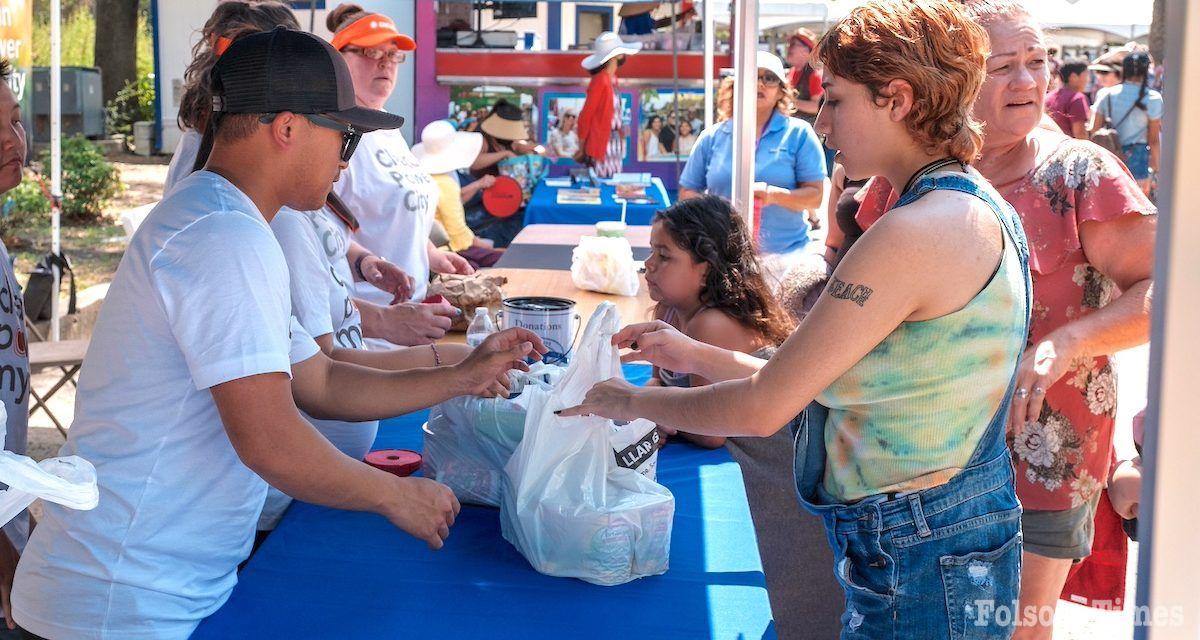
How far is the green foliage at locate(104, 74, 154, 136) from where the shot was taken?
17609 mm

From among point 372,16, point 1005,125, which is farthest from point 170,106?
point 1005,125

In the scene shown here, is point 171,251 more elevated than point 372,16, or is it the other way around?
point 372,16

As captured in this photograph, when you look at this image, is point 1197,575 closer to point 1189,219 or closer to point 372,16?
point 1189,219

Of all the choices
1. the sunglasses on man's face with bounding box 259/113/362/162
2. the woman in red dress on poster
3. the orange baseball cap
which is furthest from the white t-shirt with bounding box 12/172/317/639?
the woman in red dress on poster

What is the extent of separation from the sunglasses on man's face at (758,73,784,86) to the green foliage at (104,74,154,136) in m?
15.0

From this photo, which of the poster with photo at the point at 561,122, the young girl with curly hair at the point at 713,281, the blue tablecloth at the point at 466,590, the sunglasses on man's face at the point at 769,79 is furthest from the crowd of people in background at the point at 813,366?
the poster with photo at the point at 561,122

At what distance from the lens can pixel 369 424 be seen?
238 cm

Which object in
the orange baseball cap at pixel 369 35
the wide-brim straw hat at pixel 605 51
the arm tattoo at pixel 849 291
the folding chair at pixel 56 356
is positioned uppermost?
the wide-brim straw hat at pixel 605 51

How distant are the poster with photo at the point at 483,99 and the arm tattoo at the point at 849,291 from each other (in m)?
9.25

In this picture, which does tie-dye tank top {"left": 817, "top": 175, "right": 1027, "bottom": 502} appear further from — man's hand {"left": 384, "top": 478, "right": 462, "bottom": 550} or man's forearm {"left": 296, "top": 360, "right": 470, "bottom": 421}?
man's forearm {"left": 296, "top": 360, "right": 470, "bottom": 421}

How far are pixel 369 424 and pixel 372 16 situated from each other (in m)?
1.72

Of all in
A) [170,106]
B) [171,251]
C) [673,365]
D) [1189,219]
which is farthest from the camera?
[170,106]

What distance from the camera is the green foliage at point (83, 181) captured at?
11.8 meters

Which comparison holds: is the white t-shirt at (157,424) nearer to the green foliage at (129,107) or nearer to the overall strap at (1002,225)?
the overall strap at (1002,225)
